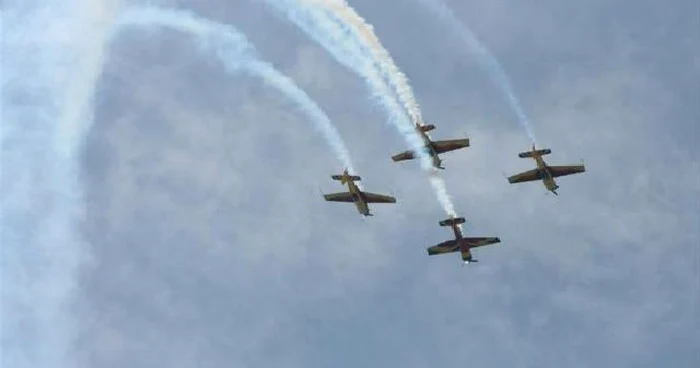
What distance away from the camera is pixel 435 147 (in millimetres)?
136375

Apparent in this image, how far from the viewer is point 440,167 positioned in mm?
135625

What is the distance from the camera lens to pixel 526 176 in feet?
461

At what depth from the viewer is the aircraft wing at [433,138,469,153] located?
13650 centimetres

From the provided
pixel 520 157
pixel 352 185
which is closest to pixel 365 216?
pixel 352 185

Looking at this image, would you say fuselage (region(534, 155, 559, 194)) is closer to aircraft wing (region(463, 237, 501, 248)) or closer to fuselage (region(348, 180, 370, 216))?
aircraft wing (region(463, 237, 501, 248))

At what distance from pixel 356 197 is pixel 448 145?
24.2ft

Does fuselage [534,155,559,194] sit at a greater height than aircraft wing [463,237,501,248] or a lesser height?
greater

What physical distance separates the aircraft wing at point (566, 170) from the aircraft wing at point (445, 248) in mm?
8186

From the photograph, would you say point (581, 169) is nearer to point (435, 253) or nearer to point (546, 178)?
point (546, 178)

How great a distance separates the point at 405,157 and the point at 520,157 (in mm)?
7681

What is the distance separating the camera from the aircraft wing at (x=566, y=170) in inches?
5468

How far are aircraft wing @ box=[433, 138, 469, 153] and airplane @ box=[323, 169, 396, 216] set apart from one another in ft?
18.3

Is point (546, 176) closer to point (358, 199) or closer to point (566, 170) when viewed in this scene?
point (566, 170)

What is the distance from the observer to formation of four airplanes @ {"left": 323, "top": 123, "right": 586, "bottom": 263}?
13662cm
